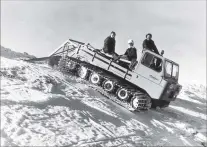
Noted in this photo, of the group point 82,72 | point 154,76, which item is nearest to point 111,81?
point 82,72

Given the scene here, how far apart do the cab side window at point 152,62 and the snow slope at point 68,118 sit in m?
2.18

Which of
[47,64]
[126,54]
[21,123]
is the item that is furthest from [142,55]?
[21,123]

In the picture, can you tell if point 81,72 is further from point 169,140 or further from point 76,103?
point 169,140

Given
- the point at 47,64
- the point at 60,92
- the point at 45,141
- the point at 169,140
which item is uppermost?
the point at 47,64

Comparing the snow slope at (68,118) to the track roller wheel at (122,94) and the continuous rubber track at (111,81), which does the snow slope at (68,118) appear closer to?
the continuous rubber track at (111,81)

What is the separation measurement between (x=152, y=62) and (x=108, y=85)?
2.25 m

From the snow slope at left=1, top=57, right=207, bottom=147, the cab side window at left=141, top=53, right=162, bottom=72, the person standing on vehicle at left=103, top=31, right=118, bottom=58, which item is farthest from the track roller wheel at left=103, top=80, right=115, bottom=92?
the cab side window at left=141, top=53, right=162, bottom=72

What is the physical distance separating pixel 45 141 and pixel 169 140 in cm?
537

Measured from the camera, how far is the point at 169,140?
10.8 meters

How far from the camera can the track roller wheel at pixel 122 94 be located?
13089mm

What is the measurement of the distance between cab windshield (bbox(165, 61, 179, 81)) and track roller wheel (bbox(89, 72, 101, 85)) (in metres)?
3.10

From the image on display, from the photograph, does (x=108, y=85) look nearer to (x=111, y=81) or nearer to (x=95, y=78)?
(x=111, y=81)

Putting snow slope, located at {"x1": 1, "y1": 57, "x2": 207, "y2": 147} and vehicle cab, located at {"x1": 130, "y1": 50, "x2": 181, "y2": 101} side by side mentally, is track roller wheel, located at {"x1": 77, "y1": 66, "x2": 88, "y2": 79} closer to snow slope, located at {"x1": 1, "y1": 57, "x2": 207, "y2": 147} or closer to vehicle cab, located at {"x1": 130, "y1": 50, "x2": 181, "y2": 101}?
snow slope, located at {"x1": 1, "y1": 57, "x2": 207, "y2": 147}

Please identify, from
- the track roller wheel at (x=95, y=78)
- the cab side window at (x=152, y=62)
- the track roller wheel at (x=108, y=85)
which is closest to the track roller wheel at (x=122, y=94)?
the track roller wheel at (x=108, y=85)
